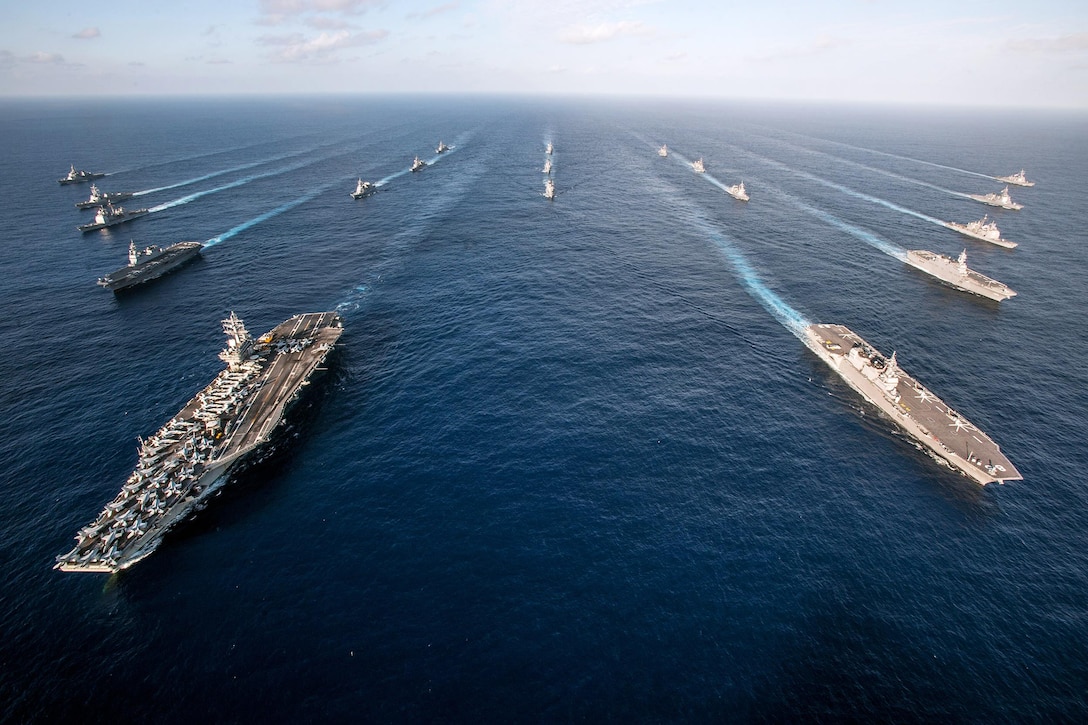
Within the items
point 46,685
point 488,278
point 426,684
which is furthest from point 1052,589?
point 488,278

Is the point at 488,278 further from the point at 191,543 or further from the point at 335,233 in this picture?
the point at 191,543

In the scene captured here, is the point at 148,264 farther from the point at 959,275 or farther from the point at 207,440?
the point at 959,275

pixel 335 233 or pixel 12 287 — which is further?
pixel 335 233

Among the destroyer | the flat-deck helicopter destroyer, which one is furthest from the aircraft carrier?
the flat-deck helicopter destroyer

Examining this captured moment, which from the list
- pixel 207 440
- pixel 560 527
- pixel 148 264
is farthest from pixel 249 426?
pixel 148 264

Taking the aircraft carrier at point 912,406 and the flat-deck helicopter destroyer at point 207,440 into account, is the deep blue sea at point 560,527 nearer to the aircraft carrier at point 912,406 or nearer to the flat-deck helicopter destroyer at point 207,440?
the aircraft carrier at point 912,406
